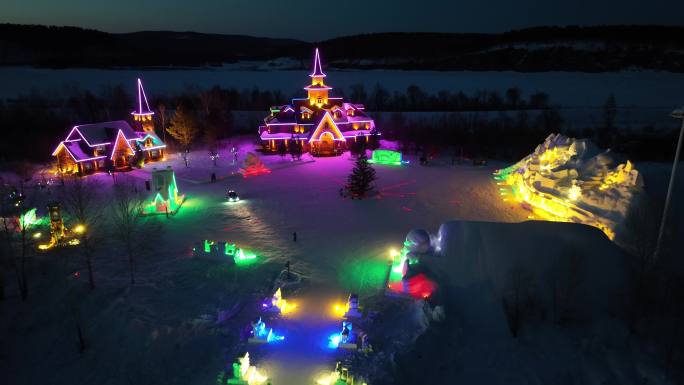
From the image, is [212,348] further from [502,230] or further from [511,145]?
[511,145]

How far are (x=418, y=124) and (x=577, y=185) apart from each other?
99.3ft

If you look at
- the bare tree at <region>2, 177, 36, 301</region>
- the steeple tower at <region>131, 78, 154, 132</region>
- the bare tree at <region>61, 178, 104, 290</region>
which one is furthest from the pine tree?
the steeple tower at <region>131, 78, 154, 132</region>

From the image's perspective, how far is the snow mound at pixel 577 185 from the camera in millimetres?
20938

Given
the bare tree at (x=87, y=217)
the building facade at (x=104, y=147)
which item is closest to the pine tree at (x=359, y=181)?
the bare tree at (x=87, y=217)

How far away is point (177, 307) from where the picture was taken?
53.9ft

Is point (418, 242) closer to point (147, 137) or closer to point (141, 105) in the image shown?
point (147, 137)

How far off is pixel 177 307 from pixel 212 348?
2.94 metres

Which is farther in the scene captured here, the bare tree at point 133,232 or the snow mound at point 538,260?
the bare tree at point 133,232

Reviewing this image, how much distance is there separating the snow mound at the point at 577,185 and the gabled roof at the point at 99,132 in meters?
30.6

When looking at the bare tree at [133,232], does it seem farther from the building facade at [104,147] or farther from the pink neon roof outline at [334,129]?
the pink neon roof outline at [334,129]

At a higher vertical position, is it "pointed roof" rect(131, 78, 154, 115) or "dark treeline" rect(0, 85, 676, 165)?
"pointed roof" rect(131, 78, 154, 115)

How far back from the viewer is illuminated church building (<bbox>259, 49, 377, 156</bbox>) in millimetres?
42188

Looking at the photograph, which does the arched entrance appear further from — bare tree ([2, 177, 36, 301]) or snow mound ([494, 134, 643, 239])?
bare tree ([2, 177, 36, 301])

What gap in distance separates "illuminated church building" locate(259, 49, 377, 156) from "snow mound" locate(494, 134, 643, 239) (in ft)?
59.6
